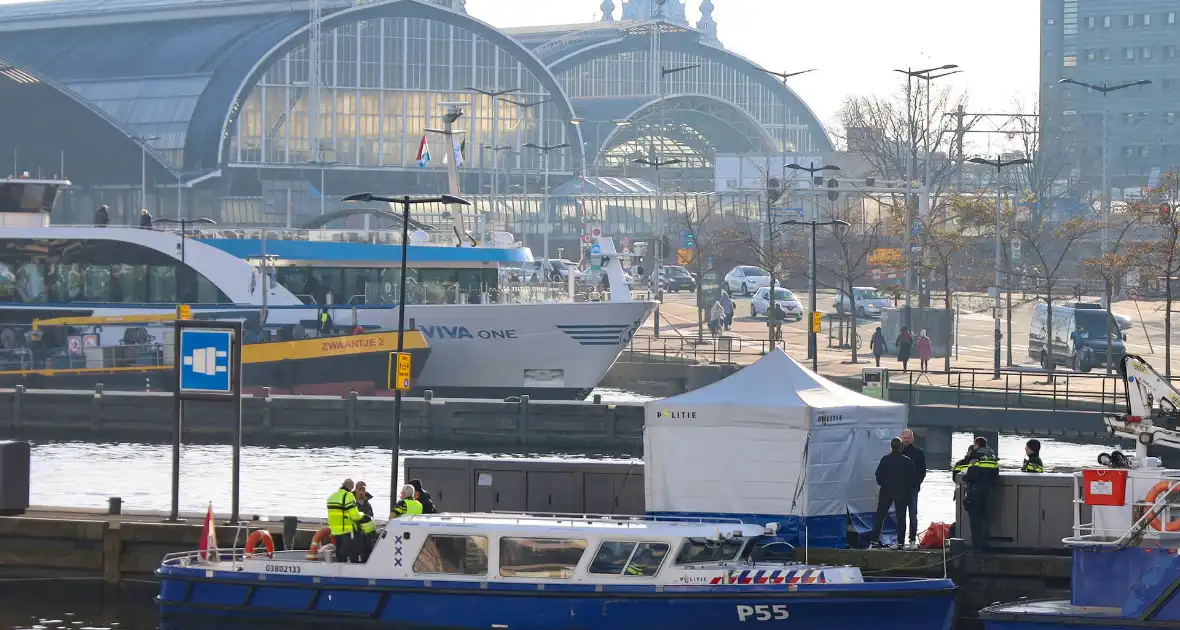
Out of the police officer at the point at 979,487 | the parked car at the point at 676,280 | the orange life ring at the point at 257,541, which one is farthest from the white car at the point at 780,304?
the orange life ring at the point at 257,541

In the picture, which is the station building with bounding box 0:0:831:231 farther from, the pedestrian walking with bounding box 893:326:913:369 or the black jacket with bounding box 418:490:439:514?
the black jacket with bounding box 418:490:439:514

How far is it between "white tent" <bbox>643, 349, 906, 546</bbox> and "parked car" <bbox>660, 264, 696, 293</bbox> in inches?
3474

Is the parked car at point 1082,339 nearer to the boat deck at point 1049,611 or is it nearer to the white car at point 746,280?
the white car at point 746,280

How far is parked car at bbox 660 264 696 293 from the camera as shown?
118m

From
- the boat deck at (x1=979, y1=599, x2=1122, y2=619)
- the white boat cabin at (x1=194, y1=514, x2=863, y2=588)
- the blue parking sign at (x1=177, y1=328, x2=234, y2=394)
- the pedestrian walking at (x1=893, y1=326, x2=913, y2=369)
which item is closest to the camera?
the boat deck at (x1=979, y1=599, x2=1122, y2=619)

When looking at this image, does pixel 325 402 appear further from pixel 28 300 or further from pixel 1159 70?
pixel 1159 70

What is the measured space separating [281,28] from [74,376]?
8688cm

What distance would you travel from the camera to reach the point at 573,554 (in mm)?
24469

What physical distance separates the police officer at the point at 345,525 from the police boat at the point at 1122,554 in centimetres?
858

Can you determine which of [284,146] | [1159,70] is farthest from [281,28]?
[1159,70]

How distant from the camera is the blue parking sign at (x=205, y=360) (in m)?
30.8

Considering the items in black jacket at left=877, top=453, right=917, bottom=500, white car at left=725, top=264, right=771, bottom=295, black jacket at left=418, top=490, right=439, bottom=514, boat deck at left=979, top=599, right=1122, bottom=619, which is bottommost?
boat deck at left=979, top=599, right=1122, bottom=619

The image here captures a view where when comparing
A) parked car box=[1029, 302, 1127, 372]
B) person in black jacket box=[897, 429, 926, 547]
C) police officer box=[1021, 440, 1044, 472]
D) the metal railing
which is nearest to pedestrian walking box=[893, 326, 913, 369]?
the metal railing

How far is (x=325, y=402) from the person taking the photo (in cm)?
5509
